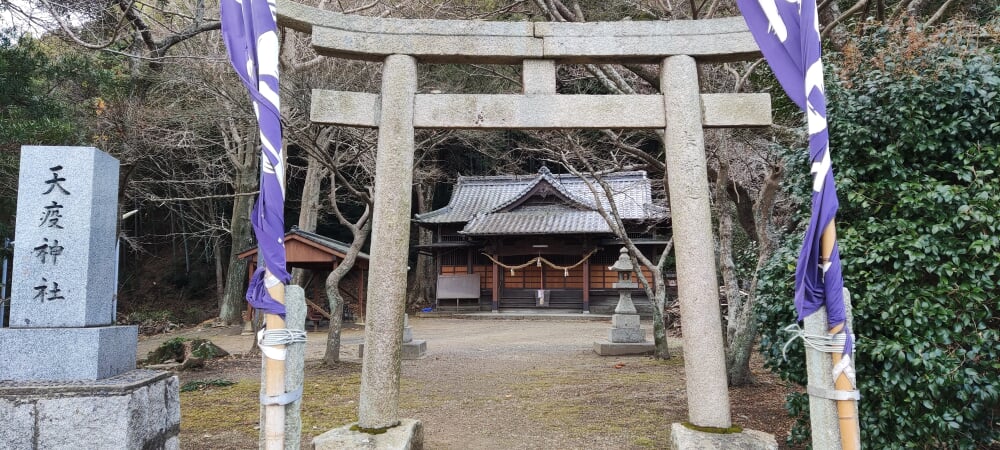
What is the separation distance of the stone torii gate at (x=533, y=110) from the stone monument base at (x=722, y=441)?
0.41 ft

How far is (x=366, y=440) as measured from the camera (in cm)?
393

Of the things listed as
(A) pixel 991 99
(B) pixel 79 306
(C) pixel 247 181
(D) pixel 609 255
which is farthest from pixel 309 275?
(A) pixel 991 99

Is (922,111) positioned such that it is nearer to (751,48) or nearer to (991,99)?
(991,99)

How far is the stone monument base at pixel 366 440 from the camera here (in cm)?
386

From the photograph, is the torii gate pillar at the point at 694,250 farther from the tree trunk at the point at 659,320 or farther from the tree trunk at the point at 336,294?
the tree trunk at the point at 336,294

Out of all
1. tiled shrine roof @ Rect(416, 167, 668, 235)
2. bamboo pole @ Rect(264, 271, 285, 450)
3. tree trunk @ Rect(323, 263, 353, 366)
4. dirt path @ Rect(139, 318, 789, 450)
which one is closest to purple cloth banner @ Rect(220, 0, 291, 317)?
bamboo pole @ Rect(264, 271, 285, 450)

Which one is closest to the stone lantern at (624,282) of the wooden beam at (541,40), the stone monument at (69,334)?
the wooden beam at (541,40)

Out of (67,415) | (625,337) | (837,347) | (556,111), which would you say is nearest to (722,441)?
(837,347)

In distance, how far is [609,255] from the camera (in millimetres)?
22578

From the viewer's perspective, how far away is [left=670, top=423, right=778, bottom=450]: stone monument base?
3.79 m

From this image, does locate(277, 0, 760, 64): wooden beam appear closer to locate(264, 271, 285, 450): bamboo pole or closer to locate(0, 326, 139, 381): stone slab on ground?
locate(264, 271, 285, 450): bamboo pole

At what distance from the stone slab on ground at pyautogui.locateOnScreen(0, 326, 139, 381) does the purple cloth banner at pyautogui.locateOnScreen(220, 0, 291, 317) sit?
172 cm

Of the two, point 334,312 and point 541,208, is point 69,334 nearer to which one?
point 334,312

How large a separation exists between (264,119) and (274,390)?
1.35 metres
